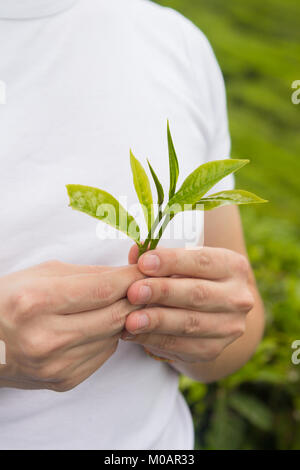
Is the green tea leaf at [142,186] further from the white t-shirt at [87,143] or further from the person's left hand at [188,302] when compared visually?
the white t-shirt at [87,143]

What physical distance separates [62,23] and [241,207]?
209 centimetres

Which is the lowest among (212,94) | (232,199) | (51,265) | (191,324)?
(191,324)

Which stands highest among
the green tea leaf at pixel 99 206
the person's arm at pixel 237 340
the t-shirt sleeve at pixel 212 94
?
the t-shirt sleeve at pixel 212 94

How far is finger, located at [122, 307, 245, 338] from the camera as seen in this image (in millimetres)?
897

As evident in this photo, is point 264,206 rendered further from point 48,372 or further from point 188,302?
point 48,372

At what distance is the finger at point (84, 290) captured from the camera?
0.82 m

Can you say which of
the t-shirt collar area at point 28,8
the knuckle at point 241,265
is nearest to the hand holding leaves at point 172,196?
the knuckle at point 241,265

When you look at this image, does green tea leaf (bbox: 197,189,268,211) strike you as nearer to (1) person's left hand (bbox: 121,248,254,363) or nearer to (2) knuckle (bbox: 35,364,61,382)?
(1) person's left hand (bbox: 121,248,254,363)

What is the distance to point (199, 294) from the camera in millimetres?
933

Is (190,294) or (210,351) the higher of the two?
(190,294)

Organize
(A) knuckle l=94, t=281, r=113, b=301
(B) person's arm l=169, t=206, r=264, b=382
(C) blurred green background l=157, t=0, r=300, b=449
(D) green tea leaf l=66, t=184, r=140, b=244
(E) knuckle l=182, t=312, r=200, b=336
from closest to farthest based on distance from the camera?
(D) green tea leaf l=66, t=184, r=140, b=244 → (A) knuckle l=94, t=281, r=113, b=301 → (E) knuckle l=182, t=312, r=200, b=336 → (B) person's arm l=169, t=206, r=264, b=382 → (C) blurred green background l=157, t=0, r=300, b=449

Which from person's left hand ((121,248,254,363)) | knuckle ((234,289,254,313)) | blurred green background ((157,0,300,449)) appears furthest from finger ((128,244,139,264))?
blurred green background ((157,0,300,449))

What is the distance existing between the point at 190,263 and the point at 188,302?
6 centimetres

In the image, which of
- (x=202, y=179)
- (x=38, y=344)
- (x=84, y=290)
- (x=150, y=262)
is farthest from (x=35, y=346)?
(x=202, y=179)
